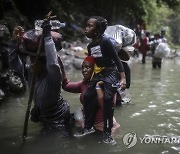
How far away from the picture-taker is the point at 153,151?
423 centimetres

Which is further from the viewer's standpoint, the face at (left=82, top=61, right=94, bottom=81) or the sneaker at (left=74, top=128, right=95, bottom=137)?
the face at (left=82, top=61, right=94, bottom=81)

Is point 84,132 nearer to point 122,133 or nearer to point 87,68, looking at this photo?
point 122,133

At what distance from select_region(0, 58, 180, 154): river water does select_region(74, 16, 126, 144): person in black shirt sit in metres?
0.23

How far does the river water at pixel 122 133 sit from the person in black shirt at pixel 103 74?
23 cm

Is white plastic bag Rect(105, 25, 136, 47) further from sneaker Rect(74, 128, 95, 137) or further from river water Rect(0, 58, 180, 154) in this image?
sneaker Rect(74, 128, 95, 137)

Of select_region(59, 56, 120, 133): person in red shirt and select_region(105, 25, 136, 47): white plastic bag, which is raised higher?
select_region(105, 25, 136, 47): white plastic bag

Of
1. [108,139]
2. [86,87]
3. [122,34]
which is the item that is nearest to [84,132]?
[108,139]

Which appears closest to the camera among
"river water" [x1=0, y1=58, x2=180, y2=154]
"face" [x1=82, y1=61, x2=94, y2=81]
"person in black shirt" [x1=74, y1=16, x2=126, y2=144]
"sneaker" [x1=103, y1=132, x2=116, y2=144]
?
"river water" [x1=0, y1=58, x2=180, y2=154]

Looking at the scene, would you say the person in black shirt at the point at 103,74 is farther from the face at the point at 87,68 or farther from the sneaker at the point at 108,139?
the face at the point at 87,68

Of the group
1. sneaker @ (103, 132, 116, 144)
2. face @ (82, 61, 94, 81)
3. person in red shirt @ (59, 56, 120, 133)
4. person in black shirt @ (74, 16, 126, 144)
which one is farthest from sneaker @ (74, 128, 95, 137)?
face @ (82, 61, 94, 81)

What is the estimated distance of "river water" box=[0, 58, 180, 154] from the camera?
4293 mm

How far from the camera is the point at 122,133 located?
4.95m

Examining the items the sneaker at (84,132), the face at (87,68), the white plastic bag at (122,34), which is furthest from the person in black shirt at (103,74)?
the white plastic bag at (122,34)

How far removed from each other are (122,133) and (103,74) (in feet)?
2.78
